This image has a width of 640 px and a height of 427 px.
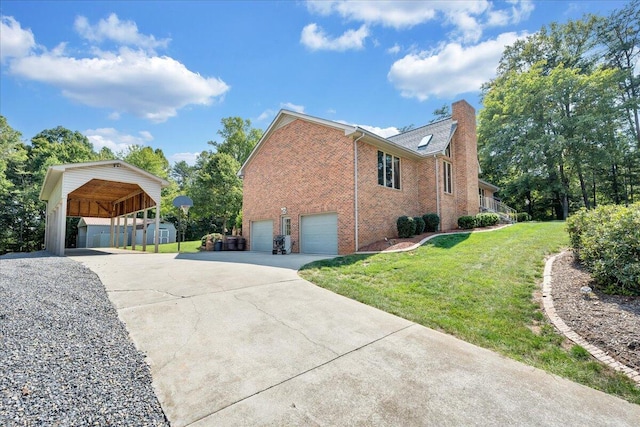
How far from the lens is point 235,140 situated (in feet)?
119

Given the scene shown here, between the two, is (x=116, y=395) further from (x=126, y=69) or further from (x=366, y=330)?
(x=126, y=69)

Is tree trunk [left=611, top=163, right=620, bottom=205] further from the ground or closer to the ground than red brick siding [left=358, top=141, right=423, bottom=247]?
further from the ground

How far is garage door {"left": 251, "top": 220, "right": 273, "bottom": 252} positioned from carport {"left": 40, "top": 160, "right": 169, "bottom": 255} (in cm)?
501

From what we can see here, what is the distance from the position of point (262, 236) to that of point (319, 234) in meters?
4.56

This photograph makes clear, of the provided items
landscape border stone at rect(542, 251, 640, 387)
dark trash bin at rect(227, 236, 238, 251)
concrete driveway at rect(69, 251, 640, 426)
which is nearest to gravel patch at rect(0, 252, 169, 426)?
concrete driveway at rect(69, 251, 640, 426)

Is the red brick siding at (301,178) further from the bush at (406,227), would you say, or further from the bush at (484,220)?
the bush at (484,220)

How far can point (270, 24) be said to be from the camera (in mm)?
10164

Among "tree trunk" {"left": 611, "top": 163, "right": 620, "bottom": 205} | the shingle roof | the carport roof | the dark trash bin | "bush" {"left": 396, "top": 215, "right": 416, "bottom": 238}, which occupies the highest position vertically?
the shingle roof

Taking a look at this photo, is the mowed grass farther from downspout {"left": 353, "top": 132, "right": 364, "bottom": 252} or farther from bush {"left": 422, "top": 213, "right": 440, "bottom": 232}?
bush {"left": 422, "top": 213, "right": 440, "bottom": 232}

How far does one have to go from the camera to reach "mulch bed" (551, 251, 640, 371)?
139 inches

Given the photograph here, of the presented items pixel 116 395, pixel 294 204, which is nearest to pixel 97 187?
pixel 294 204

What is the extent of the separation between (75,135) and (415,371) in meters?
53.6

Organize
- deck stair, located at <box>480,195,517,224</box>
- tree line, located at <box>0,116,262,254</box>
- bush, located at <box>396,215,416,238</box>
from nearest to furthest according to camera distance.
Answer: bush, located at <box>396,215,416,238</box> → deck stair, located at <box>480,195,517,224</box> → tree line, located at <box>0,116,262,254</box>

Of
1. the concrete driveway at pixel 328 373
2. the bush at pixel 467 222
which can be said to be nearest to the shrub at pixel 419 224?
the bush at pixel 467 222
